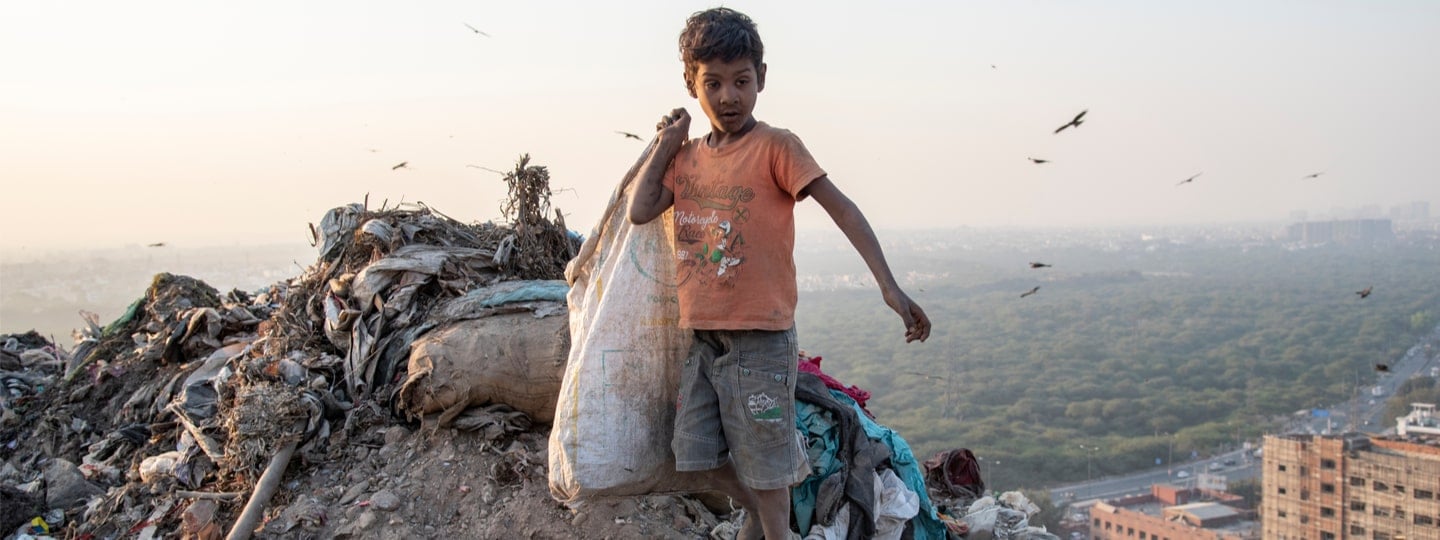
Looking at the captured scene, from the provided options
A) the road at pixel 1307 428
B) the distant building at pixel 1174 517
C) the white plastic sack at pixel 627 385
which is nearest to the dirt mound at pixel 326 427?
the white plastic sack at pixel 627 385

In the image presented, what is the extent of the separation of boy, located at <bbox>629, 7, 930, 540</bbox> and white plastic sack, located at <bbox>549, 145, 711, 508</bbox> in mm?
120

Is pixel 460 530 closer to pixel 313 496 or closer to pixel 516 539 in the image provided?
pixel 516 539

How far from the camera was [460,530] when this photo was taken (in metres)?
2.92

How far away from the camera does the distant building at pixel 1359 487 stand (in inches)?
636

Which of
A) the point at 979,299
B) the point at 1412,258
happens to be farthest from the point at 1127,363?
the point at 1412,258

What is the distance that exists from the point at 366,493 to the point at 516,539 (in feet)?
2.12

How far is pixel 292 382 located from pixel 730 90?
240cm

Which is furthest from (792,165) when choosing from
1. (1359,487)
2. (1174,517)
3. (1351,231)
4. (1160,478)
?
(1351,231)

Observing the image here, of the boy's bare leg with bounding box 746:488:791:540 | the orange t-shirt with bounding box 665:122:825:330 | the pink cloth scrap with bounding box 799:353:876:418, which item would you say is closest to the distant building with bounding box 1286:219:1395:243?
the pink cloth scrap with bounding box 799:353:876:418

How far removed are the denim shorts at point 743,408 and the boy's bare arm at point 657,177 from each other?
1.17ft

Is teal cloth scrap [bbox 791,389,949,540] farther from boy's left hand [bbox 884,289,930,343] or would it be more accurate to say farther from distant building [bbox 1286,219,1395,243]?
distant building [bbox 1286,219,1395,243]

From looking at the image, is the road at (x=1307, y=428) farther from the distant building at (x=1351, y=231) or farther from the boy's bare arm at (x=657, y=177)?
the boy's bare arm at (x=657, y=177)

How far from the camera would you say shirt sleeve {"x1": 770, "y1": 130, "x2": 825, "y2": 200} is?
2135 mm

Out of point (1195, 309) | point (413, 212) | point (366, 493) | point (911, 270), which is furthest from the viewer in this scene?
point (1195, 309)
